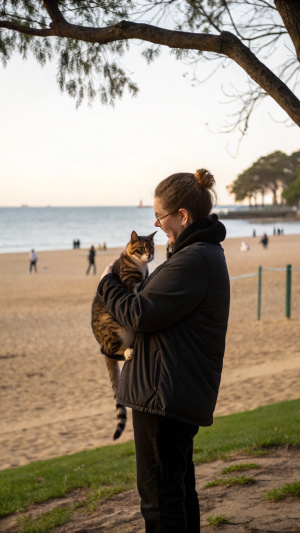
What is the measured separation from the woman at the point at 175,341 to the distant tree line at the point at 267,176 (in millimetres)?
126142

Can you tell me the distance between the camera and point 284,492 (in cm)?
418

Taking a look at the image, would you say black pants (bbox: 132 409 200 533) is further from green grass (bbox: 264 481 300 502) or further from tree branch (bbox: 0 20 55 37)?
tree branch (bbox: 0 20 55 37)

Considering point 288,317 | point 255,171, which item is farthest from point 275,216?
point 288,317

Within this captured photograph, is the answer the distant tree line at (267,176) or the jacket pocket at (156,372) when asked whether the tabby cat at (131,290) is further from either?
the distant tree line at (267,176)

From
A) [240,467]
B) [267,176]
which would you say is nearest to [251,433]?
[240,467]

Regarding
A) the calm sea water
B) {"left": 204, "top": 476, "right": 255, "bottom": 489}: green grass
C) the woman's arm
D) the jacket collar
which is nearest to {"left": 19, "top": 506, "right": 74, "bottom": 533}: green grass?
{"left": 204, "top": 476, "right": 255, "bottom": 489}: green grass

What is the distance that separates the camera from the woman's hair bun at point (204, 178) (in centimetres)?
265

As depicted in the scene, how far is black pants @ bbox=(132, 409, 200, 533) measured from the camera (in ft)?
8.64

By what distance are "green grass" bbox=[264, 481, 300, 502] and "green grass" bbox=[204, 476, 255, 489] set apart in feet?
1.20

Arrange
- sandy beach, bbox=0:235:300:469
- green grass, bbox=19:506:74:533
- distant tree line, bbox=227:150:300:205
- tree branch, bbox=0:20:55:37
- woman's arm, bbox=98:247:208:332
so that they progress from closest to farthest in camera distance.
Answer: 1. woman's arm, bbox=98:247:208:332
2. green grass, bbox=19:506:74:533
3. tree branch, bbox=0:20:55:37
4. sandy beach, bbox=0:235:300:469
5. distant tree line, bbox=227:150:300:205

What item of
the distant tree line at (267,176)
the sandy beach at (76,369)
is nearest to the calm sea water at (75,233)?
the distant tree line at (267,176)

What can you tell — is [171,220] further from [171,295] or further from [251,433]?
[251,433]

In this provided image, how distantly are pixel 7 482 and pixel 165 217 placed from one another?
434cm

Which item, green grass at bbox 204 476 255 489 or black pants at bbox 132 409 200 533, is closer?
black pants at bbox 132 409 200 533
